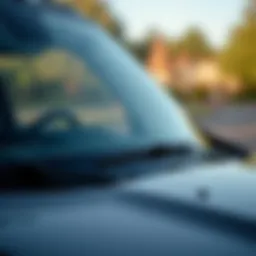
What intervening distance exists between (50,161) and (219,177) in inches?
20.5

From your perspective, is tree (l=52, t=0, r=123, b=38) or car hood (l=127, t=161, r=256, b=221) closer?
car hood (l=127, t=161, r=256, b=221)

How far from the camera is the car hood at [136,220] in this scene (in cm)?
190

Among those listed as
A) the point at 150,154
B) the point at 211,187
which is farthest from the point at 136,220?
the point at 150,154

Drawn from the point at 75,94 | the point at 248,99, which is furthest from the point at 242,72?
the point at 75,94

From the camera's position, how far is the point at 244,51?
49.7 m

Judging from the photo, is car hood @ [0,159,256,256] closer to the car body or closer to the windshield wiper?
the car body

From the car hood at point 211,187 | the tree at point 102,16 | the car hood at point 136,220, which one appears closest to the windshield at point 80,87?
the tree at point 102,16

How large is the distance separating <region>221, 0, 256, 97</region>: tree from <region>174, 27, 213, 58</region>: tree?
45.2 ft

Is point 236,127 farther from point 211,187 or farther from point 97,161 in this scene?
point 211,187

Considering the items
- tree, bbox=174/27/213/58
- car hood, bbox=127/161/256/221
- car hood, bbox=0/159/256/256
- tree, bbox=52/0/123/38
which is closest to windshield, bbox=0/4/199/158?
tree, bbox=52/0/123/38

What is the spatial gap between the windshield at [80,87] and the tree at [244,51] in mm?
44672

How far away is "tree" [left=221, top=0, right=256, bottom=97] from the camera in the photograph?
159 feet

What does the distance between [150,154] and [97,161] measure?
0.24 meters

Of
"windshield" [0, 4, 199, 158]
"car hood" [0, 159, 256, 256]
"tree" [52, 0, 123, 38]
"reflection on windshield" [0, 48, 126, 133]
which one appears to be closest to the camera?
"car hood" [0, 159, 256, 256]
